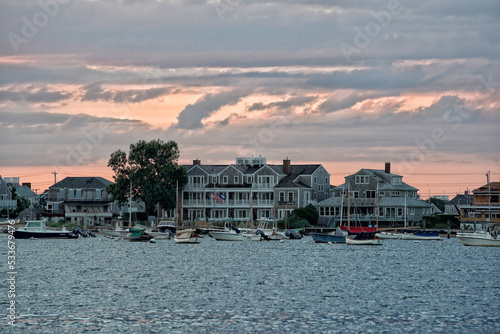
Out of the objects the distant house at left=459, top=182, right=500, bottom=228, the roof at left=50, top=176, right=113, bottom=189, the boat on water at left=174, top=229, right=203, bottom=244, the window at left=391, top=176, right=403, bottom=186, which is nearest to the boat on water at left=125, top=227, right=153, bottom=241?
the boat on water at left=174, top=229, right=203, bottom=244

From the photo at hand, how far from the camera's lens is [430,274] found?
6581 cm

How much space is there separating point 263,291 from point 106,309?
1197cm

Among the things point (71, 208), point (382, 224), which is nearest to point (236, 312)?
point (382, 224)

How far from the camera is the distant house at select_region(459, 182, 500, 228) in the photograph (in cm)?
14338

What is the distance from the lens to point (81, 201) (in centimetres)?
16662

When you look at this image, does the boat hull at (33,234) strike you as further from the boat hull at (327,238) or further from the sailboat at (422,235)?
the sailboat at (422,235)

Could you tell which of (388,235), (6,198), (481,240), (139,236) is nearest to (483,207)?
(388,235)

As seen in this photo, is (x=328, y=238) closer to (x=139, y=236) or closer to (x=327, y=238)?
(x=327, y=238)

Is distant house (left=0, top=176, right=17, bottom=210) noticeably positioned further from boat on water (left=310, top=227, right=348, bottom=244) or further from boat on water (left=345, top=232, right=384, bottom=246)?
boat on water (left=345, top=232, right=384, bottom=246)

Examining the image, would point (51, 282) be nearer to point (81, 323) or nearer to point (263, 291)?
point (263, 291)

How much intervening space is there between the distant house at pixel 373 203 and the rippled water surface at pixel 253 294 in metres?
54.4

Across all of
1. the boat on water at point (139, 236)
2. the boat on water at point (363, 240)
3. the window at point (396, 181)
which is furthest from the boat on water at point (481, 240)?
the boat on water at point (139, 236)

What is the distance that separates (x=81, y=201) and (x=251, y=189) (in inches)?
1567

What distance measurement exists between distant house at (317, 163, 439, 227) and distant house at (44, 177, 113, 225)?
43601mm
